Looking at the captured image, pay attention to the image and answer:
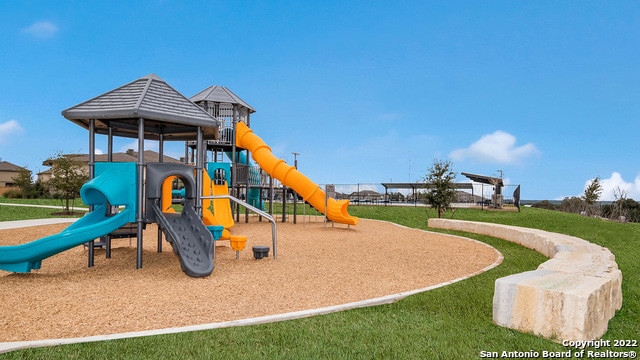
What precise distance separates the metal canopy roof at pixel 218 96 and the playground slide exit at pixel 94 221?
35.5 feet

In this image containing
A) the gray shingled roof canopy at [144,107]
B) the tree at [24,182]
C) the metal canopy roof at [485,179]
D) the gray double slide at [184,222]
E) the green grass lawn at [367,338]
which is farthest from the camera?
the tree at [24,182]

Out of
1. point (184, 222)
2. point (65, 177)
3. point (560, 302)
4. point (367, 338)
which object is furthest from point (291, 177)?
point (65, 177)

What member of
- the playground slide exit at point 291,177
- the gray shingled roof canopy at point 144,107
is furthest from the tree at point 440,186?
the gray shingled roof canopy at point 144,107

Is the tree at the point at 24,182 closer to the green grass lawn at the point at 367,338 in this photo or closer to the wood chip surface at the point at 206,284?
the wood chip surface at the point at 206,284

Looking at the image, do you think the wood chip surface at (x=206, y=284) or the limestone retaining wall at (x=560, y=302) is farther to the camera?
the wood chip surface at (x=206, y=284)

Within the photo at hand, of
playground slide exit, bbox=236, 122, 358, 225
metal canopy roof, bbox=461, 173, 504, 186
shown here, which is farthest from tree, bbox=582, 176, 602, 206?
playground slide exit, bbox=236, 122, 358, 225

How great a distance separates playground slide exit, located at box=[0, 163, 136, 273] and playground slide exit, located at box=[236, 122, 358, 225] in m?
9.88

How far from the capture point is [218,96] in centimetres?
2011

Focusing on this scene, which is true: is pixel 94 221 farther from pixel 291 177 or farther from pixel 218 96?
pixel 218 96

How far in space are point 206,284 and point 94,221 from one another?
413 centimetres

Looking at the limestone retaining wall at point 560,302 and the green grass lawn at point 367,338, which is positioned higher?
the limestone retaining wall at point 560,302

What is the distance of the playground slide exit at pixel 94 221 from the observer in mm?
8227

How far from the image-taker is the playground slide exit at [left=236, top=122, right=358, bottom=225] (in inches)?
720

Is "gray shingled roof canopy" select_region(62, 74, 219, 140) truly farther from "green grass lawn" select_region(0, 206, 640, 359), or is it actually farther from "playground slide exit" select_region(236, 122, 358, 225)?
"playground slide exit" select_region(236, 122, 358, 225)
